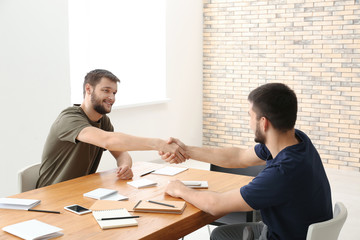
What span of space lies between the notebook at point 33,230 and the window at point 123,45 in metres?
3.99

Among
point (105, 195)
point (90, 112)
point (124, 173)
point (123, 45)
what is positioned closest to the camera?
point (105, 195)

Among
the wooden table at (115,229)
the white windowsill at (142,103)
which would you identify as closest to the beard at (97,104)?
the wooden table at (115,229)

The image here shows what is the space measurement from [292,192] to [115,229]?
84cm

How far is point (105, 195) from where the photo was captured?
2.69 metres

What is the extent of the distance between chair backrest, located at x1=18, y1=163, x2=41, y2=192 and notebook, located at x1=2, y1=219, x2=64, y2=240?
3.24ft

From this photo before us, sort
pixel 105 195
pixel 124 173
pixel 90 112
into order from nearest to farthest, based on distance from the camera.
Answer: pixel 105 195 → pixel 124 173 → pixel 90 112

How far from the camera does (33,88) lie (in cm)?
517

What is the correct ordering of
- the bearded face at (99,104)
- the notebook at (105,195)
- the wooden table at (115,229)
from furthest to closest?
the bearded face at (99,104)
the notebook at (105,195)
the wooden table at (115,229)

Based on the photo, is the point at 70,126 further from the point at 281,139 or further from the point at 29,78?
the point at 29,78

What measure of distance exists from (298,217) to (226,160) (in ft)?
3.39

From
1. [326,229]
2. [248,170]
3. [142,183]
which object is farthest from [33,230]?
[248,170]

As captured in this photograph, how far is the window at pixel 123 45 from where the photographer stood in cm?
624

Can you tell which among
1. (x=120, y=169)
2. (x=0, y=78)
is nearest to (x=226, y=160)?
(x=120, y=169)

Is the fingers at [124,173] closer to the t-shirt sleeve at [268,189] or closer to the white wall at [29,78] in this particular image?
the t-shirt sleeve at [268,189]
